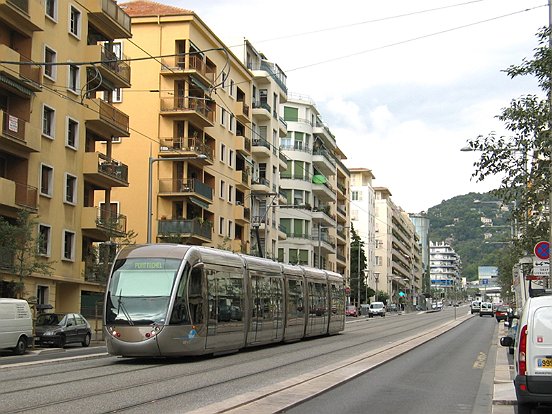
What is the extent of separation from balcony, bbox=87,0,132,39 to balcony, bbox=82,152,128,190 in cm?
704

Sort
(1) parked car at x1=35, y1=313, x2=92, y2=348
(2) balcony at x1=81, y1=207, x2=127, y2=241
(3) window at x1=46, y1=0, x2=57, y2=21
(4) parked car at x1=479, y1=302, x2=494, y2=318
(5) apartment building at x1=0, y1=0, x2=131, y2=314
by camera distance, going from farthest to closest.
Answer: (4) parked car at x1=479, y1=302, x2=494, y2=318
(2) balcony at x1=81, y1=207, x2=127, y2=241
(3) window at x1=46, y1=0, x2=57, y2=21
(5) apartment building at x1=0, y1=0, x2=131, y2=314
(1) parked car at x1=35, y1=313, x2=92, y2=348

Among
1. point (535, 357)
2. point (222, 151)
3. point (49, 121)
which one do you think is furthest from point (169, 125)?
point (535, 357)

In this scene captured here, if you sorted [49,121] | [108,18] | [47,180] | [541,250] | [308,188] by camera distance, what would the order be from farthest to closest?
[308,188] < [108,18] < [49,121] < [47,180] < [541,250]

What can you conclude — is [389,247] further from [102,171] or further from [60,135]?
[60,135]

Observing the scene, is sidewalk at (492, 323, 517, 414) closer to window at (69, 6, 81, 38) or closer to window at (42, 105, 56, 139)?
window at (42, 105, 56, 139)

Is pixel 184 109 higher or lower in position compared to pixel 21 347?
higher

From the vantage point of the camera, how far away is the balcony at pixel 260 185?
72875 mm

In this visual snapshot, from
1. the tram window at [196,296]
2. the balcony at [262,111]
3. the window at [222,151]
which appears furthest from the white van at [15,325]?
the balcony at [262,111]

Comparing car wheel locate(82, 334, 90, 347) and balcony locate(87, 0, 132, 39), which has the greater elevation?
balcony locate(87, 0, 132, 39)

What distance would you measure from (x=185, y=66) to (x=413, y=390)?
147 ft

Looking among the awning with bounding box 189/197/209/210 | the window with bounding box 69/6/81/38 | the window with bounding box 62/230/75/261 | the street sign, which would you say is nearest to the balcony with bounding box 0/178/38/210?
the window with bounding box 62/230/75/261

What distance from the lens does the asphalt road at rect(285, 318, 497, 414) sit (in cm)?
1353

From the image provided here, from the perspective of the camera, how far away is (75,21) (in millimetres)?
45125

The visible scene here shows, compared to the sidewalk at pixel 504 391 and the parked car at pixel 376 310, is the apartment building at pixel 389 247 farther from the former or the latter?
the sidewalk at pixel 504 391
